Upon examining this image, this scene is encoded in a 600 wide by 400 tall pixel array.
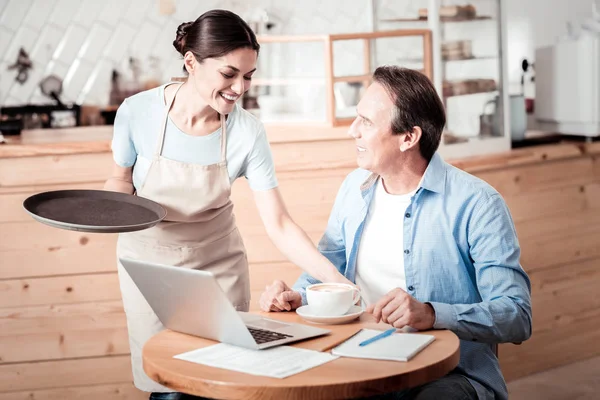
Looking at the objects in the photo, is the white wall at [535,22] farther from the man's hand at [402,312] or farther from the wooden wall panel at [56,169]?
the man's hand at [402,312]

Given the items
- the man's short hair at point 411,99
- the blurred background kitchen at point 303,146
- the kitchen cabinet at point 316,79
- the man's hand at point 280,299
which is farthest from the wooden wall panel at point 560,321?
the man's hand at point 280,299

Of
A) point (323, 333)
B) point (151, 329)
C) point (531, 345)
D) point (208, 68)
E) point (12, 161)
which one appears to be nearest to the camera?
point (323, 333)

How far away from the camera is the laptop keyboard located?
5.58 ft

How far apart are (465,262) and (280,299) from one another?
0.48 meters

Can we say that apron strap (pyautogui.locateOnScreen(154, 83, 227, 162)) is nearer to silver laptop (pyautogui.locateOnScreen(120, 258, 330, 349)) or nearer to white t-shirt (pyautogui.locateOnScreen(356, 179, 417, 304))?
white t-shirt (pyautogui.locateOnScreen(356, 179, 417, 304))

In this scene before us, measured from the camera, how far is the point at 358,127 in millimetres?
2182

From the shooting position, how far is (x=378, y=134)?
2154 mm

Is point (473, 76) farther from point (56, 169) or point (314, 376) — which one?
point (314, 376)

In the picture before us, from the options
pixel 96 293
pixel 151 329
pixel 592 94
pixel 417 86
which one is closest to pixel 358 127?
pixel 417 86

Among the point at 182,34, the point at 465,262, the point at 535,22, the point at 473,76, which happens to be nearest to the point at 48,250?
the point at 182,34

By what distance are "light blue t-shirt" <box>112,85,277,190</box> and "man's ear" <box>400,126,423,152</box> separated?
49 cm

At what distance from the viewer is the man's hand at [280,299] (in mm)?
1991

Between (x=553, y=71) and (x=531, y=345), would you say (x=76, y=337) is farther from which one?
(x=553, y=71)

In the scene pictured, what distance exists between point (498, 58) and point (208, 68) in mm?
1990
